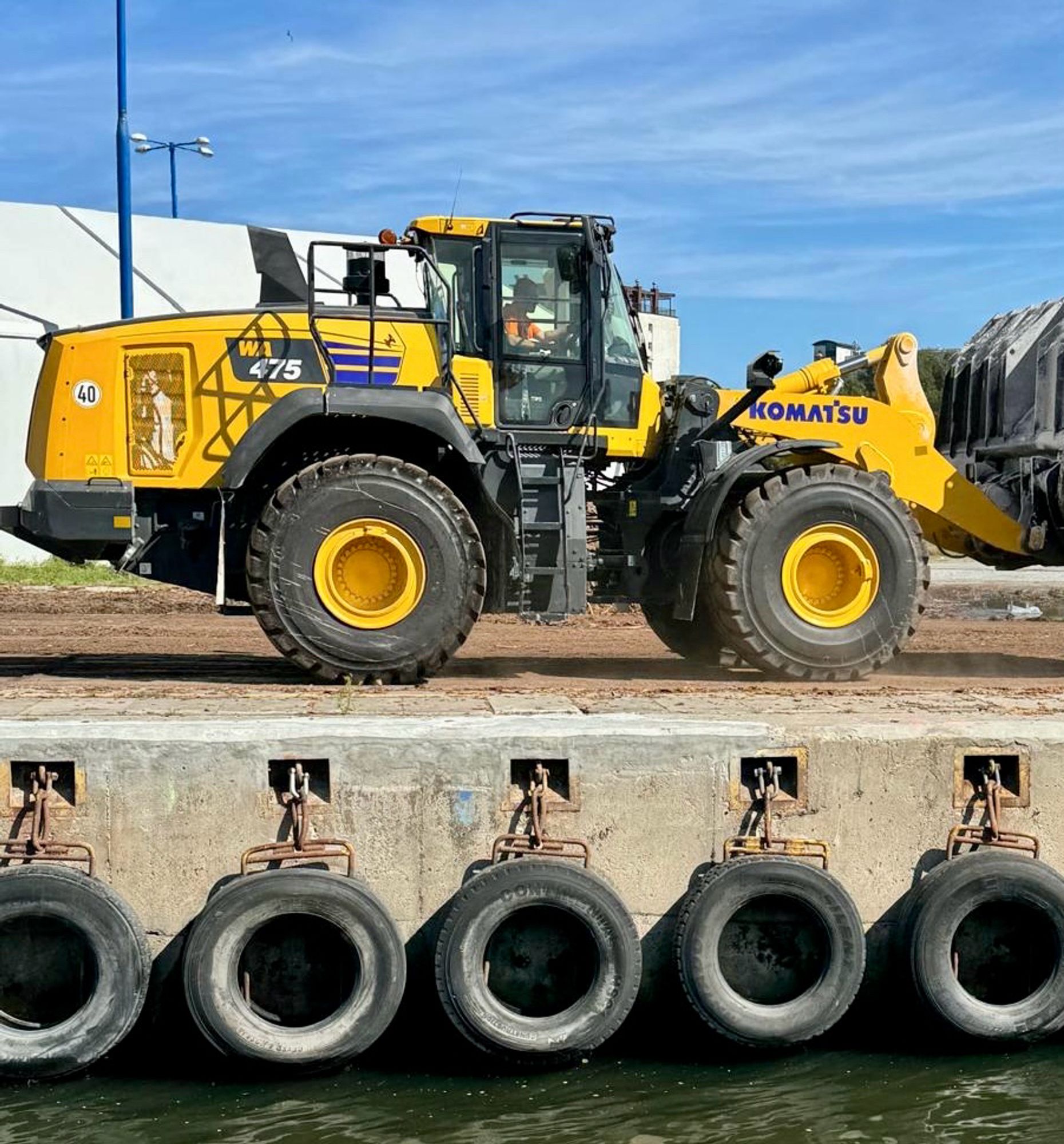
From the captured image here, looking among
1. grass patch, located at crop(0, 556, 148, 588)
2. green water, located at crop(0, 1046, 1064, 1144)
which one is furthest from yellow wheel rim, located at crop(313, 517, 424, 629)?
grass patch, located at crop(0, 556, 148, 588)

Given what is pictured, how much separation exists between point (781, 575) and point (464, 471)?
207 centimetres

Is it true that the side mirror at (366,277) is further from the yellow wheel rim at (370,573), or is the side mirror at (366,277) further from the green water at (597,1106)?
the green water at (597,1106)

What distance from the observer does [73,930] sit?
6.42 meters

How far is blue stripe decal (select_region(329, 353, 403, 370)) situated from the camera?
30.1ft

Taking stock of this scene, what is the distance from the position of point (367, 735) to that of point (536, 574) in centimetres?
266

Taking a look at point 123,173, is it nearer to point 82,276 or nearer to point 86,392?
point 82,276

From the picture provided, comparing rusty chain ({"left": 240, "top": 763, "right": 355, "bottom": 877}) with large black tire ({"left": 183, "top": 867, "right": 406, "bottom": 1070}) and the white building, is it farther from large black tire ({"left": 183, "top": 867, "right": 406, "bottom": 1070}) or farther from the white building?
the white building

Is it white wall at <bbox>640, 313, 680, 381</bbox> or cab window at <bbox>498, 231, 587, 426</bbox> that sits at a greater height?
white wall at <bbox>640, 313, 680, 381</bbox>

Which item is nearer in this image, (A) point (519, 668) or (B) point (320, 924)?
(B) point (320, 924)

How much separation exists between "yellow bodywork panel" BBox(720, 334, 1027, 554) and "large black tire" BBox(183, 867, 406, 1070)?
476 cm

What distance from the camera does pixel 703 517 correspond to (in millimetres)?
9383

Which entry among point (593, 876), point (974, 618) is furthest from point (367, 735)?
point (974, 618)

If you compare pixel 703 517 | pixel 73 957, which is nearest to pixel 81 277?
pixel 703 517

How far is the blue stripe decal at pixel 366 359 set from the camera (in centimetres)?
917
